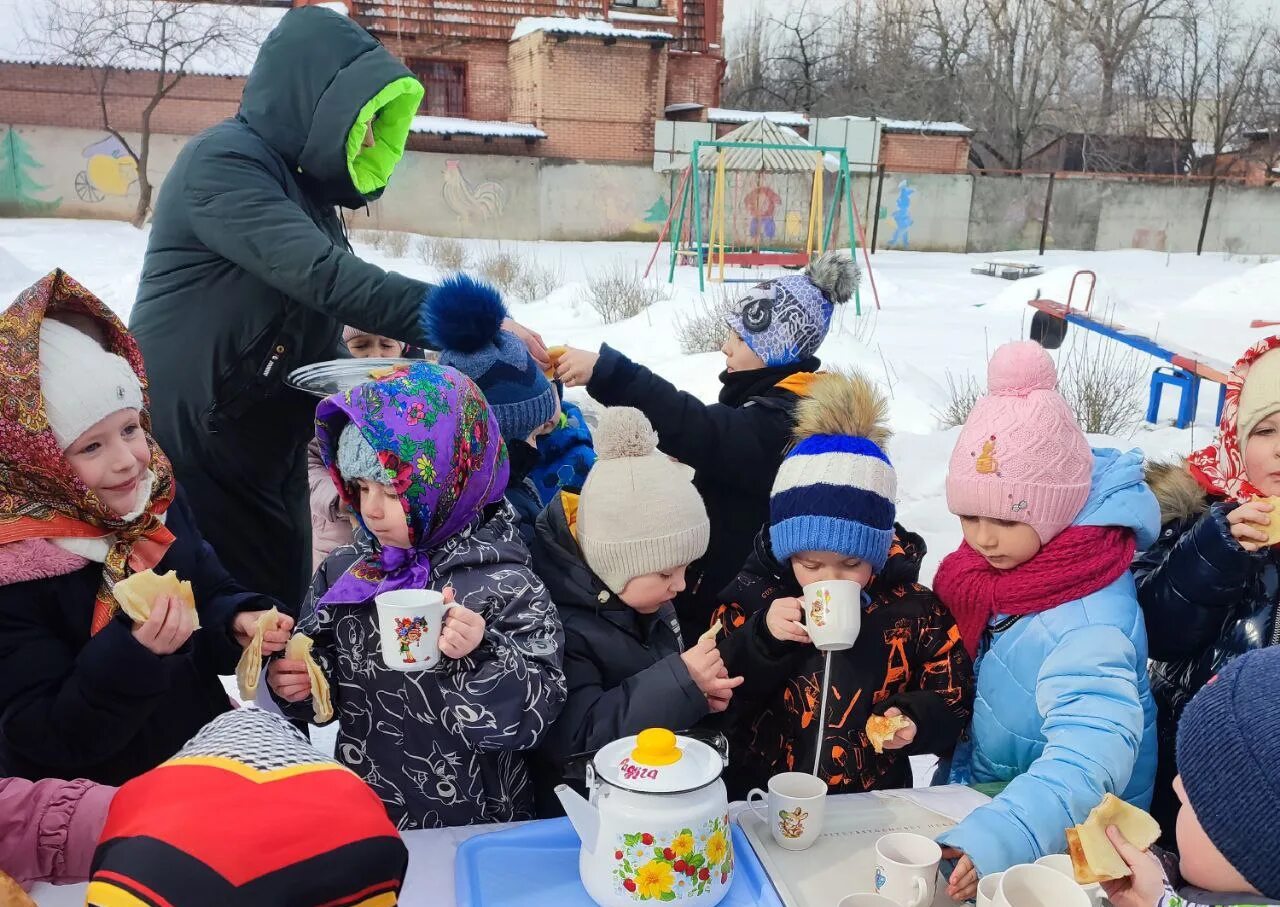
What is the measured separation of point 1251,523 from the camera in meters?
1.73

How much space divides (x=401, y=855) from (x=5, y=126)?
2559cm

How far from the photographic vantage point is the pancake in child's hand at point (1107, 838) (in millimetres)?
1150

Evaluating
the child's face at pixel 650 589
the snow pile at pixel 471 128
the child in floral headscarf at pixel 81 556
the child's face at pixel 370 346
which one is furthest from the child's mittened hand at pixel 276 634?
the snow pile at pixel 471 128

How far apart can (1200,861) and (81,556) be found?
1.79 m

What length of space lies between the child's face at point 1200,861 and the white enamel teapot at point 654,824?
1.94ft

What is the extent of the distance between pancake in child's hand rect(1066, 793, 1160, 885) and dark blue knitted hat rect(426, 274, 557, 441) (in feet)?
4.91

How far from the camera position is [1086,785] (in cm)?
150

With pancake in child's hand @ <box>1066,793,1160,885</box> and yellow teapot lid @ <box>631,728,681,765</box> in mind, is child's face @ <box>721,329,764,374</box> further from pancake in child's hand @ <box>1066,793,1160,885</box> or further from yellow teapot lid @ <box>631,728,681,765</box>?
pancake in child's hand @ <box>1066,793,1160,885</box>

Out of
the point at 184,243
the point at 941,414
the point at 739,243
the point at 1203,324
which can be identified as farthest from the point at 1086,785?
the point at 739,243

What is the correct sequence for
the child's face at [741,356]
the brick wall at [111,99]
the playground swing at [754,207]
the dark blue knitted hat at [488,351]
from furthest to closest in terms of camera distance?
the brick wall at [111,99], the playground swing at [754,207], the child's face at [741,356], the dark blue knitted hat at [488,351]

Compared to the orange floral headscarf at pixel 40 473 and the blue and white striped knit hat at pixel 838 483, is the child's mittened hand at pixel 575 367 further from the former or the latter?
the orange floral headscarf at pixel 40 473

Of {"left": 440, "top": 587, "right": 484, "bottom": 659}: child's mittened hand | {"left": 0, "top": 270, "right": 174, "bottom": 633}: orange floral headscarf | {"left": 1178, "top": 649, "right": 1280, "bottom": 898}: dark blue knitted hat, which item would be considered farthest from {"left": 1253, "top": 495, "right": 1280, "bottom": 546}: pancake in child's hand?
{"left": 0, "top": 270, "right": 174, "bottom": 633}: orange floral headscarf

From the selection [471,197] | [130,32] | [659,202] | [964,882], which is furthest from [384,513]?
[130,32]

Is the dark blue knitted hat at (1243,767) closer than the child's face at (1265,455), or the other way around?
the dark blue knitted hat at (1243,767)
